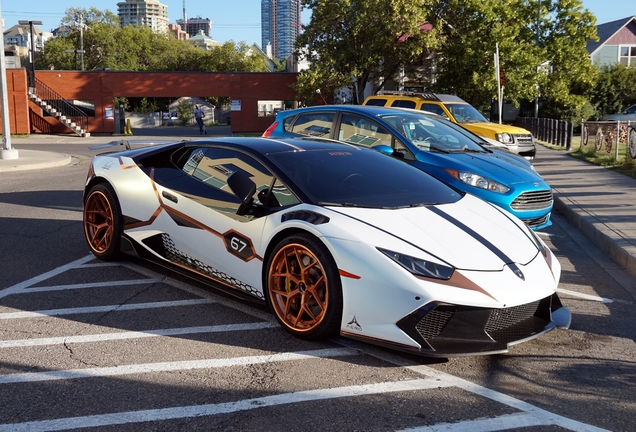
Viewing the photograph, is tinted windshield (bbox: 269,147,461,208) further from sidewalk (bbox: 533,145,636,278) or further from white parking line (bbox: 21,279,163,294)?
sidewalk (bbox: 533,145,636,278)

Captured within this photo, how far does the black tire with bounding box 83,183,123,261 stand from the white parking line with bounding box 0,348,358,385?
2.39m

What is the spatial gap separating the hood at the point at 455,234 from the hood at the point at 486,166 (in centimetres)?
289

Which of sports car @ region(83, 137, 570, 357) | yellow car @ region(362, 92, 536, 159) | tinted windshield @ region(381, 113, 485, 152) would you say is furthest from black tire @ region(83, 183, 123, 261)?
yellow car @ region(362, 92, 536, 159)

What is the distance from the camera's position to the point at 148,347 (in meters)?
4.37

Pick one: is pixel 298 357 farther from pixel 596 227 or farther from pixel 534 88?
pixel 534 88

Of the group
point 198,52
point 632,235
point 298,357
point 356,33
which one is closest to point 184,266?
point 298,357

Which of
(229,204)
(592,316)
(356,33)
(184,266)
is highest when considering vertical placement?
(356,33)

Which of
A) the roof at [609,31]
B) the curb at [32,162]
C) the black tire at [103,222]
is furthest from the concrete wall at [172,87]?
the black tire at [103,222]

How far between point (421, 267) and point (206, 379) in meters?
1.41

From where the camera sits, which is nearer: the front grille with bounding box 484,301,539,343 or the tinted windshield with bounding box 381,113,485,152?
the front grille with bounding box 484,301,539,343

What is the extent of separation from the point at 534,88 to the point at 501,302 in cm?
3498

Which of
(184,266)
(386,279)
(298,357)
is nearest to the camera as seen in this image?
(386,279)

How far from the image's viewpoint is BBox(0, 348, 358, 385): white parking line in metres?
3.88

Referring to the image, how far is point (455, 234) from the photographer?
443cm
